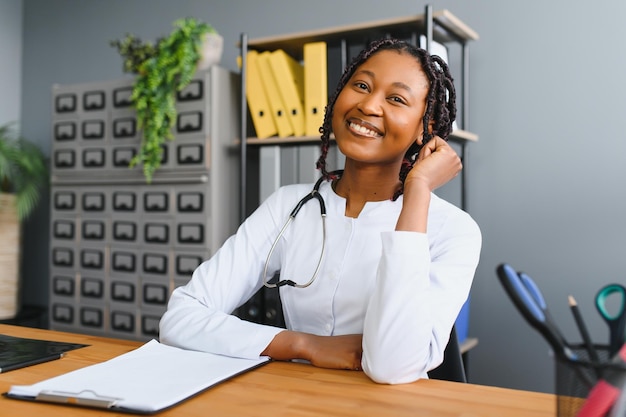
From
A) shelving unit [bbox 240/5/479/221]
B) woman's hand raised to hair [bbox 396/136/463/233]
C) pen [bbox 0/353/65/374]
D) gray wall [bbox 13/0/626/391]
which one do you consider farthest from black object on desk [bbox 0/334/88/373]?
gray wall [bbox 13/0/626/391]

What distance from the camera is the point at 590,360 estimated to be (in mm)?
555

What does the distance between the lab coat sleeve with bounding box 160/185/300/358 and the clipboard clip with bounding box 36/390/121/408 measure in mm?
320

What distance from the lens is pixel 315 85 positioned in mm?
2518

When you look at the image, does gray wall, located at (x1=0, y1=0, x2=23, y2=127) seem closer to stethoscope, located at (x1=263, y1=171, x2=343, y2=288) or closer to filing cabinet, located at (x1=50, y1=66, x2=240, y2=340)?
filing cabinet, located at (x1=50, y1=66, x2=240, y2=340)

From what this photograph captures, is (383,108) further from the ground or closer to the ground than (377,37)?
closer to the ground

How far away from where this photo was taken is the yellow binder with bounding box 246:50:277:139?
2662 mm

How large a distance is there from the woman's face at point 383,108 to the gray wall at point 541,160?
4.78 ft

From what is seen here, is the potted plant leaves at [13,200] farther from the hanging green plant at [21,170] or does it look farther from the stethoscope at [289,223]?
the stethoscope at [289,223]

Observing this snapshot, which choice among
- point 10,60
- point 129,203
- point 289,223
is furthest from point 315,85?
point 10,60

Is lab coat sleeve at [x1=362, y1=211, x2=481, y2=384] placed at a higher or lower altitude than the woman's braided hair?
lower

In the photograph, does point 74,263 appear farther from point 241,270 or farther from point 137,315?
point 241,270

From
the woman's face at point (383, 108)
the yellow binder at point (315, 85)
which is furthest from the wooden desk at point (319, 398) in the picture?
the yellow binder at point (315, 85)

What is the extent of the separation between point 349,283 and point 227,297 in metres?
0.28

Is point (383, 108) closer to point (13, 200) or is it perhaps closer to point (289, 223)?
point (289, 223)
